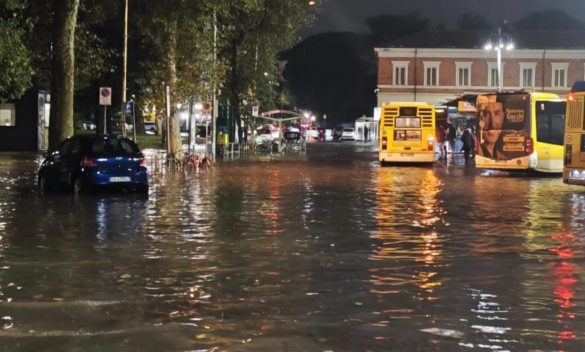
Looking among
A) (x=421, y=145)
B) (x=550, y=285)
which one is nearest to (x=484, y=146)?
(x=421, y=145)

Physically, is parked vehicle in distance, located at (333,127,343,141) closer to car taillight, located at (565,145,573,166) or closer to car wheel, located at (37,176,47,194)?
car taillight, located at (565,145,573,166)

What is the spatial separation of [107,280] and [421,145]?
2778 centimetres

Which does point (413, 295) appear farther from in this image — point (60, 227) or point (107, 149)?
point (107, 149)

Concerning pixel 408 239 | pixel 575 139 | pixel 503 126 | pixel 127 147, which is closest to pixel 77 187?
pixel 127 147

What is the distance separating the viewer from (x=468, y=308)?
808 centimetres

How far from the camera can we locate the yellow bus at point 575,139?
2130 centimetres

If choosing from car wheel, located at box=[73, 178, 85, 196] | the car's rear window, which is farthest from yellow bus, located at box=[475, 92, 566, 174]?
car wheel, located at box=[73, 178, 85, 196]

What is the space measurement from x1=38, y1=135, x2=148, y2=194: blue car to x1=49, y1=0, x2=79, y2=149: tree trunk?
5.19 meters

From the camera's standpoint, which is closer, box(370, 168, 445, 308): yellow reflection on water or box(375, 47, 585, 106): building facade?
box(370, 168, 445, 308): yellow reflection on water

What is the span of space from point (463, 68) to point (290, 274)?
7525 cm

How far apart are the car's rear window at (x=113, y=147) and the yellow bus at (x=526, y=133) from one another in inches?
560

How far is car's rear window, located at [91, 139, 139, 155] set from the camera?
789 inches

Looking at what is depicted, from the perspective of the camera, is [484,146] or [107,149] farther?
[484,146]

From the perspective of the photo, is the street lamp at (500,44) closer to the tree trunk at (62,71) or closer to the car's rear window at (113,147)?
the tree trunk at (62,71)
